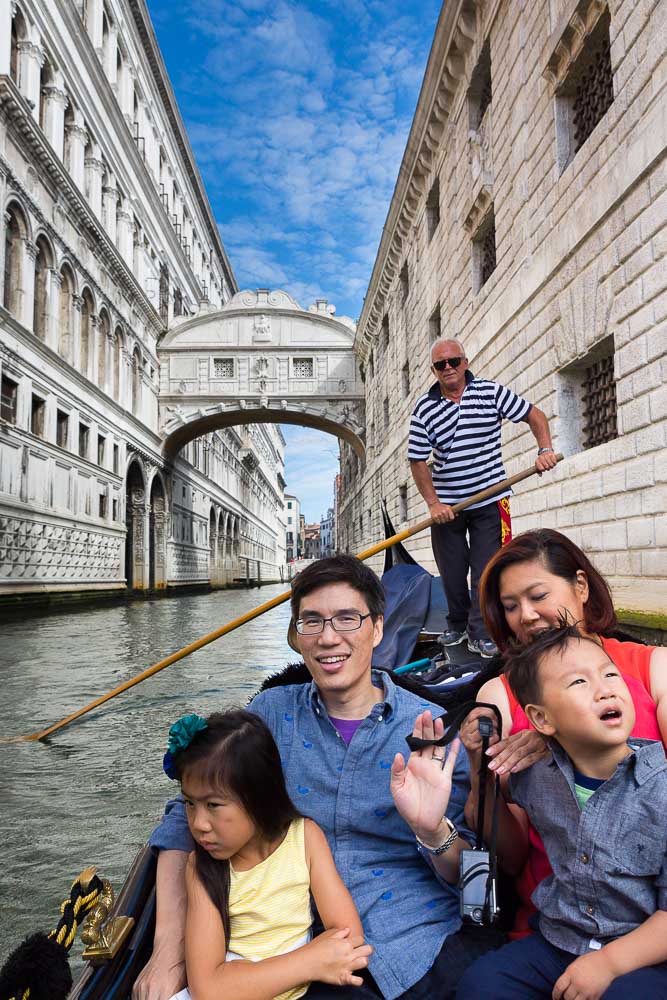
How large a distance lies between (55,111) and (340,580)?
1374 cm

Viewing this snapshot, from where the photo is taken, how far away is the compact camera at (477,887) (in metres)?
1.13

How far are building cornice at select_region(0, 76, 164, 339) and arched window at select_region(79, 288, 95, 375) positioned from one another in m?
1.07

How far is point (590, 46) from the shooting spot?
5.46 meters

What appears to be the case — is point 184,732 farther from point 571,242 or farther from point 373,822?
point 571,242

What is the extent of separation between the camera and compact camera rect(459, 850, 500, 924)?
1127 millimetres

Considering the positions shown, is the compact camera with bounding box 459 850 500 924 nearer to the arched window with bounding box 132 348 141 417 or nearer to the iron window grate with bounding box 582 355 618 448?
the iron window grate with bounding box 582 355 618 448

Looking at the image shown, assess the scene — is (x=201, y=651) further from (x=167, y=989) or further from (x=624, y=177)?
(x=167, y=989)

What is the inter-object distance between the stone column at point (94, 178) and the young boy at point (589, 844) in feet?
49.5

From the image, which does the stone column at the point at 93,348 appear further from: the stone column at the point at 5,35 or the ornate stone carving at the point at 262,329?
the ornate stone carving at the point at 262,329

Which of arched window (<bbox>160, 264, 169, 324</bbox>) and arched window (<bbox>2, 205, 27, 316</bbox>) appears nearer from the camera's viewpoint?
arched window (<bbox>2, 205, 27, 316</bbox>)

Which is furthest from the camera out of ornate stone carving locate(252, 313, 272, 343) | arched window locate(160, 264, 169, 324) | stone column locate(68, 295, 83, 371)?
arched window locate(160, 264, 169, 324)

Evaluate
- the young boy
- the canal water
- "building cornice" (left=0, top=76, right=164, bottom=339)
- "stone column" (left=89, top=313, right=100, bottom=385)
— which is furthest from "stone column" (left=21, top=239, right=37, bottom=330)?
the young boy

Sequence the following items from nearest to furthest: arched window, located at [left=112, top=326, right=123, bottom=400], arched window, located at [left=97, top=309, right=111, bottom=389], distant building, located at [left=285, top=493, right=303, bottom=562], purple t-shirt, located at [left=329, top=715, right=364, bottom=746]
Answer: purple t-shirt, located at [left=329, top=715, right=364, bottom=746] → arched window, located at [left=97, top=309, right=111, bottom=389] → arched window, located at [left=112, top=326, right=123, bottom=400] → distant building, located at [left=285, top=493, right=303, bottom=562]

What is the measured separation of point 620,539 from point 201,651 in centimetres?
371
